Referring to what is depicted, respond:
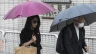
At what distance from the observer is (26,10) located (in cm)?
504

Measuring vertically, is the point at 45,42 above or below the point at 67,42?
below

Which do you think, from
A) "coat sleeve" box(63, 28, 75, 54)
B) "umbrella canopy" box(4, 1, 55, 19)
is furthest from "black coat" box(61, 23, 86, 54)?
"umbrella canopy" box(4, 1, 55, 19)

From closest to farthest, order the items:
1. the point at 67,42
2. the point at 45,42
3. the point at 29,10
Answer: the point at 67,42 → the point at 29,10 → the point at 45,42

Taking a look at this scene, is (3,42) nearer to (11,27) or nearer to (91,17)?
(11,27)

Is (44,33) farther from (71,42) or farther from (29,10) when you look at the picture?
(71,42)

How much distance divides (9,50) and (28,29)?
276cm

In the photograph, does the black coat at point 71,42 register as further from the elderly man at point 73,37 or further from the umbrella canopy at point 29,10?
the umbrella canopy at point 29,10

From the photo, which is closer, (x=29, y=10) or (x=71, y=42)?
(x=71, y=42)

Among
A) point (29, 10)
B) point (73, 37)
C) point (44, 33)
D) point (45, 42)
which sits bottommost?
point (45, 42)

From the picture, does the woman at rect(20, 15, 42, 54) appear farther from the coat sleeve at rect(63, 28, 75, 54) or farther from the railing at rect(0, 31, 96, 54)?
the railing at rect(0, 31, 96, 54)

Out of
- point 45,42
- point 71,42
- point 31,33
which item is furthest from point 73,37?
point 45,42

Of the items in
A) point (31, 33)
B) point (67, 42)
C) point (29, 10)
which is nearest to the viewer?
point (67, 42)

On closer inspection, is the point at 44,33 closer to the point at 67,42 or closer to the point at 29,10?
the point at 29,10

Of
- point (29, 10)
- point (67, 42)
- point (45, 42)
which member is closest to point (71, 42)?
point (67, 42)
